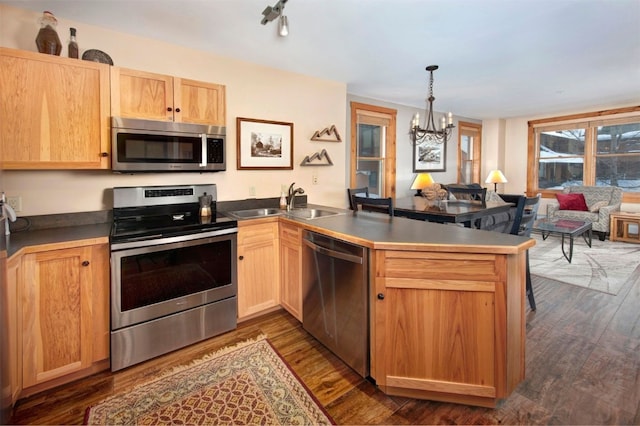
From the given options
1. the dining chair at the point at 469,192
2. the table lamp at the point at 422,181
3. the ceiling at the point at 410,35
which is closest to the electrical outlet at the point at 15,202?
the ceiling at the point at 410,35

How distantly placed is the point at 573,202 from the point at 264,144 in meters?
5.90

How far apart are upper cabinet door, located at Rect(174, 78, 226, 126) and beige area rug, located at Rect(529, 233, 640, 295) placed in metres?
3.99

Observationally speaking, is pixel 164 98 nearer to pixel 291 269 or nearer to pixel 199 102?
pixel 199 102

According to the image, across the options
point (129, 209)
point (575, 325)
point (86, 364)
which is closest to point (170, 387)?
point (86, 364)

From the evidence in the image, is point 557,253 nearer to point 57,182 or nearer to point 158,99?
point 158,99

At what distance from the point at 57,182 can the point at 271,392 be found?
2.12 metres

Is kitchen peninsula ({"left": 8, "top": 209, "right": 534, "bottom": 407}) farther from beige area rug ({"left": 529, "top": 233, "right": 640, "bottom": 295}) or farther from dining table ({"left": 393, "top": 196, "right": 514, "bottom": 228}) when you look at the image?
beige area rug ({"left": 529, "top": 233, "right": 640, "bottom": 295})

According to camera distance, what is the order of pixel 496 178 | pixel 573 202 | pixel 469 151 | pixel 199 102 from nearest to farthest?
1. pixel 199 102
2. pixel 573 202
3. pixel 496 178
4. pixel 469 151

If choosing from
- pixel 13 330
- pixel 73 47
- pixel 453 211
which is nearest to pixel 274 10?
pixel 73 47

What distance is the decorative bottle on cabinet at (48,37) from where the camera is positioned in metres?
2.05

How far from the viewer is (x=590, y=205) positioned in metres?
5.80

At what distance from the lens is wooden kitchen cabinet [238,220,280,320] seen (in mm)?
2615

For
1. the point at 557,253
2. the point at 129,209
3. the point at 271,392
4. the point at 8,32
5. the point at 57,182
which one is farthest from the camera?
the point at 557,253

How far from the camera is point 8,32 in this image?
2119 mm
